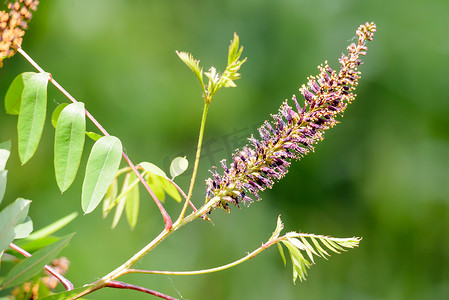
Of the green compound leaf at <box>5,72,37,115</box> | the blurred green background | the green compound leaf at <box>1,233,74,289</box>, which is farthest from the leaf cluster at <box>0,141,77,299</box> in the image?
the blurred green background

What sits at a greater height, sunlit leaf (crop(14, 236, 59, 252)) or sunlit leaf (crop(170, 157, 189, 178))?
sunlit leaf (crop(14, 236, 59, 252))

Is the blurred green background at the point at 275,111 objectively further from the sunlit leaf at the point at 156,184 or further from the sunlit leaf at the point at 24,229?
the sunlit leaf at the point at 24,229

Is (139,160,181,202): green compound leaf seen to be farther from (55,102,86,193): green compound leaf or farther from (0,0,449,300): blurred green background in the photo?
(0,0,449,300): blurred green background

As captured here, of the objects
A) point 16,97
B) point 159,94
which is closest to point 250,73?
point 159,94

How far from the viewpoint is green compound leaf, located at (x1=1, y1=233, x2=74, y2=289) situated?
32cm

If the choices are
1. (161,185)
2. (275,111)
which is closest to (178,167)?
(161,185)

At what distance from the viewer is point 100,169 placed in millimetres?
360

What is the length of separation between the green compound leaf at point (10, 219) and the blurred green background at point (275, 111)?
5.12ft

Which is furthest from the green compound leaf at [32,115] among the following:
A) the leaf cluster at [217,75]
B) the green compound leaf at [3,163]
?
the leaf cluster at [217,75]

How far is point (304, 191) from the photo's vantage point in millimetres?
2076

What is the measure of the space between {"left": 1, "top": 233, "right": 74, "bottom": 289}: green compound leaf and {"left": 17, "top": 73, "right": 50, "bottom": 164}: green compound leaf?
69 millimetres

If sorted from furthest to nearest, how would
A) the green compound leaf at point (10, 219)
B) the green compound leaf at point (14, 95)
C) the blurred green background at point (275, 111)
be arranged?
the blurred green background at point (275, 111), the green compound leaf at point (14, 95), the green compound leaf at point (10, 219)

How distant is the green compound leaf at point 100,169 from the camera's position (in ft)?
1.11

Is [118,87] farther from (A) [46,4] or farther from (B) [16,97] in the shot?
(B) [16,97]
